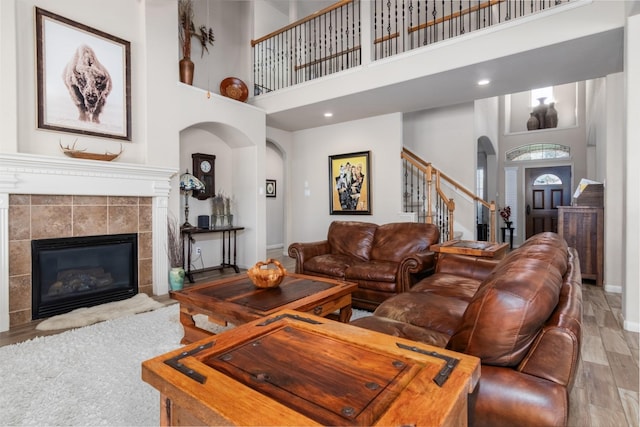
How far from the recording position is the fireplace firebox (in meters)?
3.25

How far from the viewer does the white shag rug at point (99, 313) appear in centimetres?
298

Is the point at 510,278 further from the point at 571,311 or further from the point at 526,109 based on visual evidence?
the point at 526,109

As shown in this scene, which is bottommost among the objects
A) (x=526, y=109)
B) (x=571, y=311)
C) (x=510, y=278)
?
(x=571, y=311)

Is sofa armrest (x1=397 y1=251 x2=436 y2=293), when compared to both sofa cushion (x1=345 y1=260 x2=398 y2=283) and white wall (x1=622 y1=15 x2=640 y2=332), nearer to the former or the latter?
sofa cushion (x1=345 y1=260 x2=398 y2=283)

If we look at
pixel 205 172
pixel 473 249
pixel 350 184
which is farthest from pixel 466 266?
pixel 205 172

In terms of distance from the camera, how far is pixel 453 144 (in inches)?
249

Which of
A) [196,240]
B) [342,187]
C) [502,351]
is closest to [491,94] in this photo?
[342,187]

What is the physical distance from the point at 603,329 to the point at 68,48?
5.88m

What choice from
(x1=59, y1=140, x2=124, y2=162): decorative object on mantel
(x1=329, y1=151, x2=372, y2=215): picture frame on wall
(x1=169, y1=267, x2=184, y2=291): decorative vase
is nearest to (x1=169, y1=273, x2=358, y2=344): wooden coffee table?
(x1=169, y1=267, x2=184, y2=291): decorative vase

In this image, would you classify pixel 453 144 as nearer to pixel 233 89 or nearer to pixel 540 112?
pixel 233 89

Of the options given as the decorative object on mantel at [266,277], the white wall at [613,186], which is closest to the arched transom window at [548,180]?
the white wall at [613,186]

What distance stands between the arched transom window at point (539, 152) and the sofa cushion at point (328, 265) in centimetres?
774

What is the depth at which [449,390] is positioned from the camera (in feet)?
2.88

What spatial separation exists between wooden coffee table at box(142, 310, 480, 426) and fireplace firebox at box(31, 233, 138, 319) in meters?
3.10
